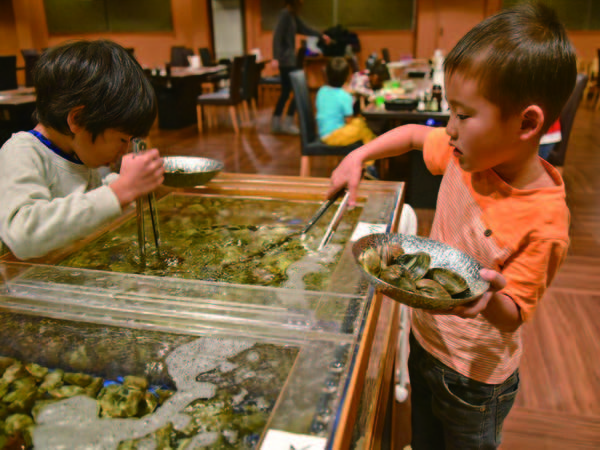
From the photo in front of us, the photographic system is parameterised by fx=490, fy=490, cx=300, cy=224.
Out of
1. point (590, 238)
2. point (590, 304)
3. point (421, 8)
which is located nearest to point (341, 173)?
point (590, 304)

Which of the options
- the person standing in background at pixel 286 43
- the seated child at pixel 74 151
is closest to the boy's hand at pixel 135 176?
the seated child at pixel 74 151

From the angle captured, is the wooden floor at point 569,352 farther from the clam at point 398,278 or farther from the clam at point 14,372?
the clam at point 14,372

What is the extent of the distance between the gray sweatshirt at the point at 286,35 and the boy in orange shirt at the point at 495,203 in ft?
17.7

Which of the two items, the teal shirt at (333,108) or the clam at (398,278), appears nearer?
the clam at (398,278)

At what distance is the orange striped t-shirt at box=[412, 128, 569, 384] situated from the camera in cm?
79

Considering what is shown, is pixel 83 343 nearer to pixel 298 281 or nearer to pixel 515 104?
pixel 298 281

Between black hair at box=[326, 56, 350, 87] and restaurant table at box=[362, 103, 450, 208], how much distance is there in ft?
1.37

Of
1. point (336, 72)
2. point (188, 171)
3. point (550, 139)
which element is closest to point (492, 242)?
point (188, 171)

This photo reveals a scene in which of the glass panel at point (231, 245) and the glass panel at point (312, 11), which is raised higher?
the glass panel at point (312, 11)

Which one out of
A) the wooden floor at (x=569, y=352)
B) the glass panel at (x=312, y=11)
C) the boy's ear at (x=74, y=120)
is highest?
the glass panel at (x=312, y=11)

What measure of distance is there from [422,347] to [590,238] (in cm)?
253

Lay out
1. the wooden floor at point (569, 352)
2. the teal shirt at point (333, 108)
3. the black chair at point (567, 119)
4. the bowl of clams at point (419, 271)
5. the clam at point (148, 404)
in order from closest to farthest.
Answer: the bowl of clams at point (419, 271) → the clam at point (148, 404) → the wooden floor at point (569, 352) → the black chair at point (567, 119) → the teal shirt at point (333, 108)

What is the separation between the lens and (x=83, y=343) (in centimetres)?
84

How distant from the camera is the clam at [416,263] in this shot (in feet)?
2.50
